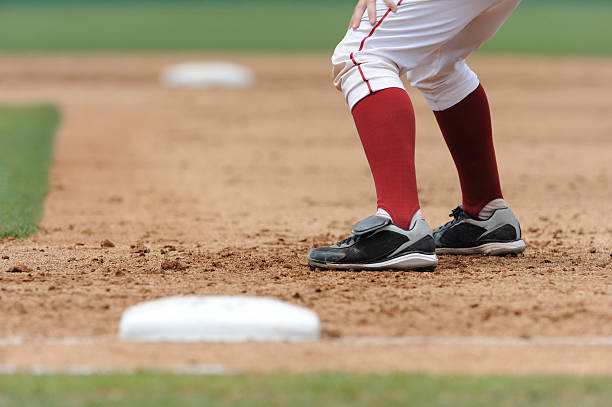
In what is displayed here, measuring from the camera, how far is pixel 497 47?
19391mm

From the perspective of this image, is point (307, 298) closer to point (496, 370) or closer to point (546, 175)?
point (496, 370)

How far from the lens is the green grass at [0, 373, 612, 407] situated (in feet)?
6.70

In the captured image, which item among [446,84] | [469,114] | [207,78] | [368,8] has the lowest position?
[469,114]

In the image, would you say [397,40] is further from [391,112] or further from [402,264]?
[402,264]

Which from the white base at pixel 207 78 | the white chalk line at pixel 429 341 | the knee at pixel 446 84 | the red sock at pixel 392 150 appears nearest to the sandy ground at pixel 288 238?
the white chalk line at pixel 429 341

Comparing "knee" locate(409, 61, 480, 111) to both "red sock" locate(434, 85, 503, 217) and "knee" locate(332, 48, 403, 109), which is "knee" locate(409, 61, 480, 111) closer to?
"red sock" locate(434, 85, 503, 217)

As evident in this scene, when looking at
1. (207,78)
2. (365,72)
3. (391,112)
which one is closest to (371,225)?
(391,112)

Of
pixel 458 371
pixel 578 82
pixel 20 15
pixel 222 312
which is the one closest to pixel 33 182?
pixel 222 312

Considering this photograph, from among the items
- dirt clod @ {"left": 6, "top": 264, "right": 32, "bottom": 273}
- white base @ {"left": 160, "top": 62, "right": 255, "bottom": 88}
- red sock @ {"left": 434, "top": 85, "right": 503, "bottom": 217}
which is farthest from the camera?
white base @ {"left": 160, "top": 62, "right": 255, "bottom": 88}

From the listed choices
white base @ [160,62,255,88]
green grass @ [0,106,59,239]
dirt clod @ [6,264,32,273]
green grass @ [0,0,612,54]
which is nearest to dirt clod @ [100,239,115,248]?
green grass @ [0,106,59,239]

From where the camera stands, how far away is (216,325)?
8.23 feet

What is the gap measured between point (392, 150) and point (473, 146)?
62 cm

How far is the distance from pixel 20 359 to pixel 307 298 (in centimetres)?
95

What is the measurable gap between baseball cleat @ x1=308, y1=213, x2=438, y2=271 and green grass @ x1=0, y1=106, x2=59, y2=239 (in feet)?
5.14
